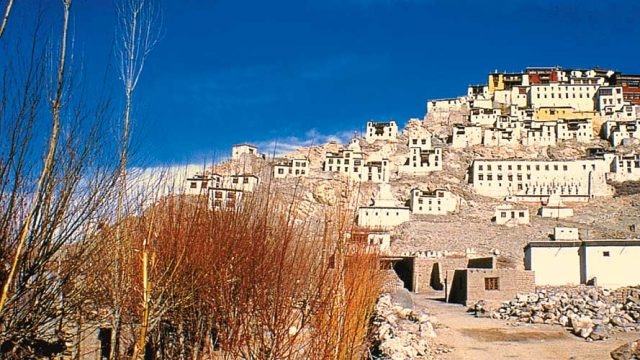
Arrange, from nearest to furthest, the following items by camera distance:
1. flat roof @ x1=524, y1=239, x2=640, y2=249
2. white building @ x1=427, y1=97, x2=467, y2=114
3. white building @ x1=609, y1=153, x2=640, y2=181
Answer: flat roof @ x1=524, y1=239, x2=640, y2=249
white building @ x1=609, y1=153, x2=640, y2=181
white building @ x1=427, y1=97, x2=467, y2=114

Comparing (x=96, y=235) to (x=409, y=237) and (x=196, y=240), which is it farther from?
(x=409, y=237)

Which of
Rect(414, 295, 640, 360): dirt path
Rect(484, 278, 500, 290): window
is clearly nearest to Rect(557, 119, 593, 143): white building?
Rect(484, 278, 500, 290): window

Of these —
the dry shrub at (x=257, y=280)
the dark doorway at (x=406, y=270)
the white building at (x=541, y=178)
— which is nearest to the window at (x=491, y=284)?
the dark doorway at (x=406, y=270)

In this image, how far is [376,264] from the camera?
9141mm

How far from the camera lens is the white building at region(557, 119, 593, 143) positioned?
86.6m

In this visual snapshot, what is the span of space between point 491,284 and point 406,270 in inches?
520

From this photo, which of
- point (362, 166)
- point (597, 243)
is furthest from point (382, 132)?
point (597, 243)

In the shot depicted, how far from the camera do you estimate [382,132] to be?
9662 centimetres

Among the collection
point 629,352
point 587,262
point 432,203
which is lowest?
point 629,352

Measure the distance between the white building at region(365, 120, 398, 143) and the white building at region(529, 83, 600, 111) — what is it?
2150cm

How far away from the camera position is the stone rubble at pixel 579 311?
2052 centimetres

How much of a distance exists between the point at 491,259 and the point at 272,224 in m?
24.8

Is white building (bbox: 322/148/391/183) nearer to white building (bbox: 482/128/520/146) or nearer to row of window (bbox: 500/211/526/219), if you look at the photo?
white building (bbox: 482/128/520/146)

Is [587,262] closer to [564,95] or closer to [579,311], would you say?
[579,311]
